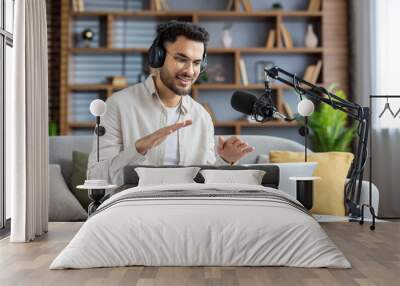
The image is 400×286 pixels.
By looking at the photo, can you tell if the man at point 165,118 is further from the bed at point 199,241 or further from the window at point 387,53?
the window at point 387,53

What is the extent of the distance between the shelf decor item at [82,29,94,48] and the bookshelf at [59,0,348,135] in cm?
8

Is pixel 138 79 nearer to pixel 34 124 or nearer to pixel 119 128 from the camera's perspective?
pixel 119 128

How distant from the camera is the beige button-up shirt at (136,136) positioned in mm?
5836

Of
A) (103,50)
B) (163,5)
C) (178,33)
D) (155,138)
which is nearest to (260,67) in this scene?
(163,5)

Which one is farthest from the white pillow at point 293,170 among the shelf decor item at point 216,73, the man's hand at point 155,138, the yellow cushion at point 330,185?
the shelf decor item at point 216,73

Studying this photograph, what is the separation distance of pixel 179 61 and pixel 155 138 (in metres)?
0.93

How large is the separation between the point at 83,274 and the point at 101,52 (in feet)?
16.3

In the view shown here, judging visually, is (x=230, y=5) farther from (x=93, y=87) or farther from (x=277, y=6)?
(x=93, y=87)

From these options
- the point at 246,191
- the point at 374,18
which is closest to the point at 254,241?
the point at 246,191

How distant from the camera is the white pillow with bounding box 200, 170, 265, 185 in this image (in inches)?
210

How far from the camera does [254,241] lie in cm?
385

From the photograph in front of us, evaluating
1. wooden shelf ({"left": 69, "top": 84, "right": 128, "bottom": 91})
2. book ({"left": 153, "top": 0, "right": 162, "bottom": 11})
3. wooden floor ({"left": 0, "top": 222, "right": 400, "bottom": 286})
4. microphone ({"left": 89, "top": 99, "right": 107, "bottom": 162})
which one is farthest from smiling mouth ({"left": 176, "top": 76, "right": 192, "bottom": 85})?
wooden floor ({"left": 0, "top": 222, "right": 400, "bottom": 286})

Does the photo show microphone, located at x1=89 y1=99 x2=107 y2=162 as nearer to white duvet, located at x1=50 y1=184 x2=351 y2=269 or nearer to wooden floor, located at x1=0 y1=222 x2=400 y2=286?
wooden floor, located at x1=0 y1=222 x2=400 y2=286

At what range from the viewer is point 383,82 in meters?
7.54
